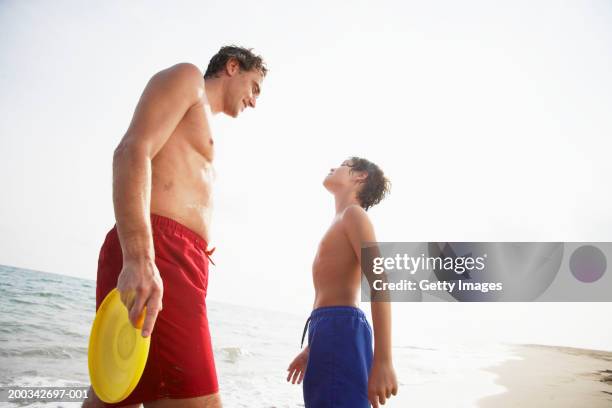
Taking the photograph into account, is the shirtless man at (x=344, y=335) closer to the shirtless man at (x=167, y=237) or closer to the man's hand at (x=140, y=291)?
the shirtless man at (x=167, y=237)

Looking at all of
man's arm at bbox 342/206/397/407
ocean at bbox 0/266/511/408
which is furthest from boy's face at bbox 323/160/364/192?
ocean at bbox 0/266/511/408

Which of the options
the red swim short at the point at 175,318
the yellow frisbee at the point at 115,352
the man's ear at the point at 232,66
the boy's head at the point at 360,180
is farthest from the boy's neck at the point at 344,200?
the yellow frisbee at the point at 115,352

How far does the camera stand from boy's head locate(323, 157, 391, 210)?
10.5ft

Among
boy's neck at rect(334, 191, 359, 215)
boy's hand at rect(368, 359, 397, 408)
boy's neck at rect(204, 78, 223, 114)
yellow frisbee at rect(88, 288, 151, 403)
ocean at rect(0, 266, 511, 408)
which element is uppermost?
boy's neck at rect(204, 78, 223, 114)

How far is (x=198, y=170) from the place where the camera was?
179cm

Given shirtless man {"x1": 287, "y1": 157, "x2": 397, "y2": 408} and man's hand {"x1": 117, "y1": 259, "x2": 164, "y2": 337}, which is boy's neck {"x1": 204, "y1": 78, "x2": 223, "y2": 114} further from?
man's hand {"x1": 117, "y1": 259, "x2": 164, "y2": 337}

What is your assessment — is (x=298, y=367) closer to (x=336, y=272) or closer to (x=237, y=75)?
(x=336, y=272)

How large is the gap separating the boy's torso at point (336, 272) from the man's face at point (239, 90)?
1011 millimetres

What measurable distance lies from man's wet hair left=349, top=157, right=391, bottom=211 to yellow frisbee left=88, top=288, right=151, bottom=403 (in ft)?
7.31

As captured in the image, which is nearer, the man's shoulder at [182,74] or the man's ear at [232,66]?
the man's shoulder at [182,74]

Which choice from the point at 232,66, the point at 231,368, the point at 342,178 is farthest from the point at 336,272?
the point at 231,368

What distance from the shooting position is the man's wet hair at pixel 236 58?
7.79 feet

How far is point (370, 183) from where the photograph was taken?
10.7 ft

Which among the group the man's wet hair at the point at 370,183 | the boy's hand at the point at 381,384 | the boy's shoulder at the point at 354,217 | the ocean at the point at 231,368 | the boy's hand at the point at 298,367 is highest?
the man's wet hair at the point at 370,183
